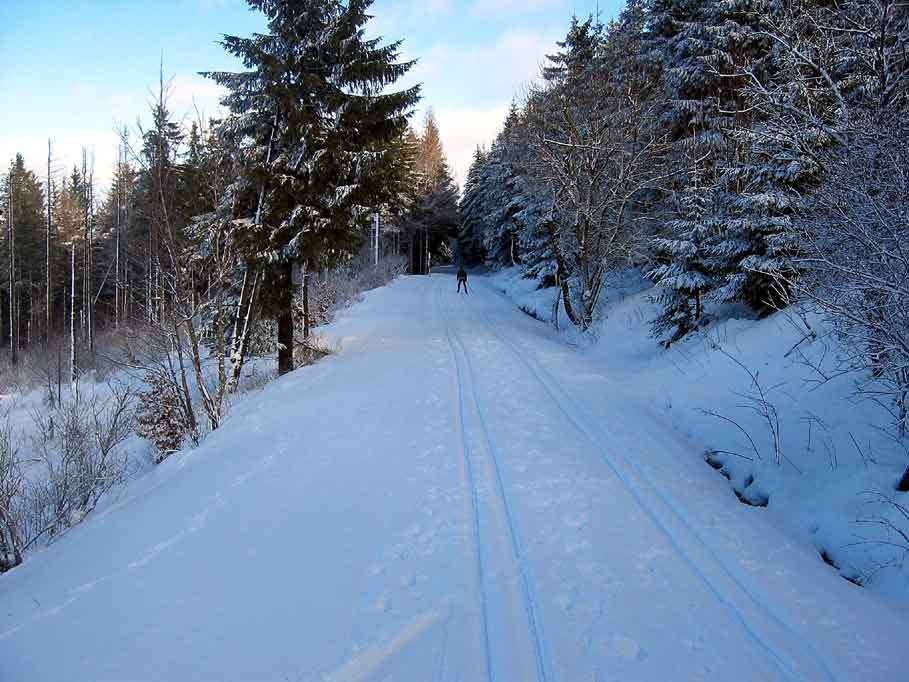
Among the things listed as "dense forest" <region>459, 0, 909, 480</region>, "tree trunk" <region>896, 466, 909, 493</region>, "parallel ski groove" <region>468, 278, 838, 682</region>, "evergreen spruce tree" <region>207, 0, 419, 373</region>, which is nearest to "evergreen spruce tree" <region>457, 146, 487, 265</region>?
"dense forest" <region>459, 0, 909, 480</region>

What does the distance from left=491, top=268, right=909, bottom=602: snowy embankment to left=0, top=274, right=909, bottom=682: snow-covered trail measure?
35cm

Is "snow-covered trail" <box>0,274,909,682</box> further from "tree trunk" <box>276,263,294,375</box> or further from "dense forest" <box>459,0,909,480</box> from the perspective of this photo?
"tree trunk" <box>276,263,294,375</box>

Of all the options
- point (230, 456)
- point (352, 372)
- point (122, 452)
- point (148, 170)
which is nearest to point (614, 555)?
point (230, 456)

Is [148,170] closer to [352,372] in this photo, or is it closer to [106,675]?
[352,372]

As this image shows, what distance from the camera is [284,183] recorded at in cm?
1076

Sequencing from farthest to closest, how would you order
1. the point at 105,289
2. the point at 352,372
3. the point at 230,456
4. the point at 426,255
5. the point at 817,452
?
the point at 426,255 < the point at 105,289 < the point at 352,372 < the point at 230,456 < the point at 817,452

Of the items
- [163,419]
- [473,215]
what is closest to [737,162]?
[163,419]

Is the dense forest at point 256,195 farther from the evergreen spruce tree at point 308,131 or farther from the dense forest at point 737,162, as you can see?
the dense forest at point 737,162

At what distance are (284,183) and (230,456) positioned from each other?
664cm

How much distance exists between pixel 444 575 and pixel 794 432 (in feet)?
16.5

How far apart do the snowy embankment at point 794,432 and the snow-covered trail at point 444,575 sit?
35cm

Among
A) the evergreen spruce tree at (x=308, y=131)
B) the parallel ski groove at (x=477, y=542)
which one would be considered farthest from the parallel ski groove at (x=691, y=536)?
the evergreen spruce tree at (x=308, y=131)

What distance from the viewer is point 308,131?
10.7 m

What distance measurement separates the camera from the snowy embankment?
4.22 metres
